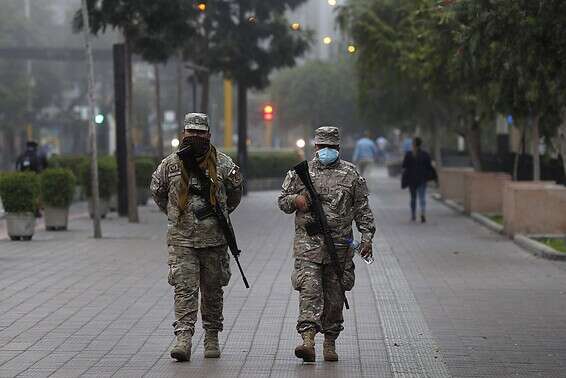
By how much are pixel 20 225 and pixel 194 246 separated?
12.0 meters

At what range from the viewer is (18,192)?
2123cm

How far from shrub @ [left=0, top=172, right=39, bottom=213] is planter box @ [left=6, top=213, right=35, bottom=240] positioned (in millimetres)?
78

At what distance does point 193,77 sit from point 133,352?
83.8 feet

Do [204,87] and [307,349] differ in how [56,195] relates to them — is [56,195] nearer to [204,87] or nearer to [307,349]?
[204,87]

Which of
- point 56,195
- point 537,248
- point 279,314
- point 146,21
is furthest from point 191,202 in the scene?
point 146,21

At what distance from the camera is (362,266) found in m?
17.0

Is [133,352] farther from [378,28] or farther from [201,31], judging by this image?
[201,31]

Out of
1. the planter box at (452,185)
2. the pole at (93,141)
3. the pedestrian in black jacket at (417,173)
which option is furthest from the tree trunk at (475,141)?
the pole at (93,141)

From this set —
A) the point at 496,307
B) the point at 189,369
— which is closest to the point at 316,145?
the point at 189,369

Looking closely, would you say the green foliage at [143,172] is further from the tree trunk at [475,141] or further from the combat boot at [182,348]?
the combat boot at [182,348]

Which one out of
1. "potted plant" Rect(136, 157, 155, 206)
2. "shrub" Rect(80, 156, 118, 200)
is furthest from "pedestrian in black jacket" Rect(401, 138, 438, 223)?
"potted plant" Rect(136, 157, 155, 206)

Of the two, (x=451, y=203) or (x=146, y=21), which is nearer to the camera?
(x=146, y=21)

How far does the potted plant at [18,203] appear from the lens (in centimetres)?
2111

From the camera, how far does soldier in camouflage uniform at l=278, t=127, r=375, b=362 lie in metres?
9.46
